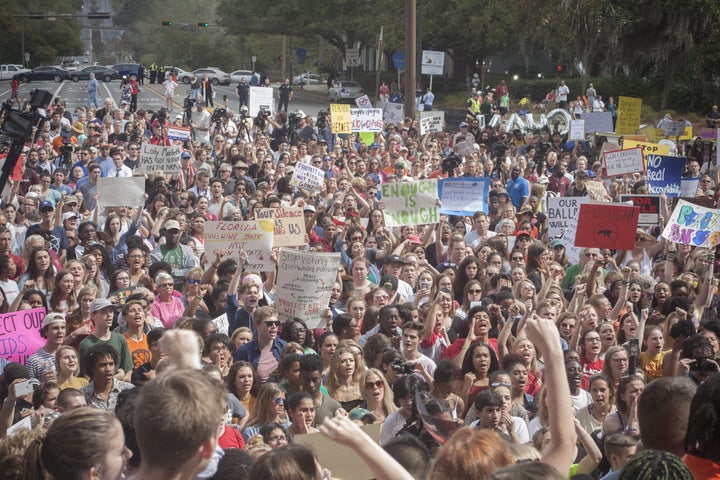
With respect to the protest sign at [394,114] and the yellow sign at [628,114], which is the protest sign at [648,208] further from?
the protest sign at [394,114]

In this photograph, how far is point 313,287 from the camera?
9.77 meters

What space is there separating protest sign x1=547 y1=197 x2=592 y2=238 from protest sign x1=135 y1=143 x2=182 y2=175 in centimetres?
573

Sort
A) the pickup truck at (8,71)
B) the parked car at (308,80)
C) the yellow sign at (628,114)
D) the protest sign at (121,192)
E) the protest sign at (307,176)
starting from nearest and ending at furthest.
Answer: the protest sign at (121,192)
the protest sign at (307,176)
the yellow sign at (628,114)
the parked car at (308,80)
the pickup truck at (8,71)

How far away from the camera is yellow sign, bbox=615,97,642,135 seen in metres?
24.5

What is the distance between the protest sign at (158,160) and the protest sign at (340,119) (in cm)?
674

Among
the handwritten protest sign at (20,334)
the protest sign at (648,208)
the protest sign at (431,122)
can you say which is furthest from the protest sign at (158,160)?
the protest sign at (431,122)

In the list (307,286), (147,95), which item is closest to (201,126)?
(307,286)

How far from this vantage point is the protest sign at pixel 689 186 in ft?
56.9

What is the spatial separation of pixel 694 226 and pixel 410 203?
11.0 ft

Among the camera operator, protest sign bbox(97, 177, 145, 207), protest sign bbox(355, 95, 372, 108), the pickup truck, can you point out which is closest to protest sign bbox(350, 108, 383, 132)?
the camera operator

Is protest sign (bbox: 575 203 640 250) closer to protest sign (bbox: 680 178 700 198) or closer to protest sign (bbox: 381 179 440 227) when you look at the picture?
protest sign (bbox: 381 179 440 227)

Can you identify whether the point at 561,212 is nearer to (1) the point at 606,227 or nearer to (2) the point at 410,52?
(1) the point at 606,227

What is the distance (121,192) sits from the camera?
1319 cm

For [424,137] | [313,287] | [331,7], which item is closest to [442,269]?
[313,287]
